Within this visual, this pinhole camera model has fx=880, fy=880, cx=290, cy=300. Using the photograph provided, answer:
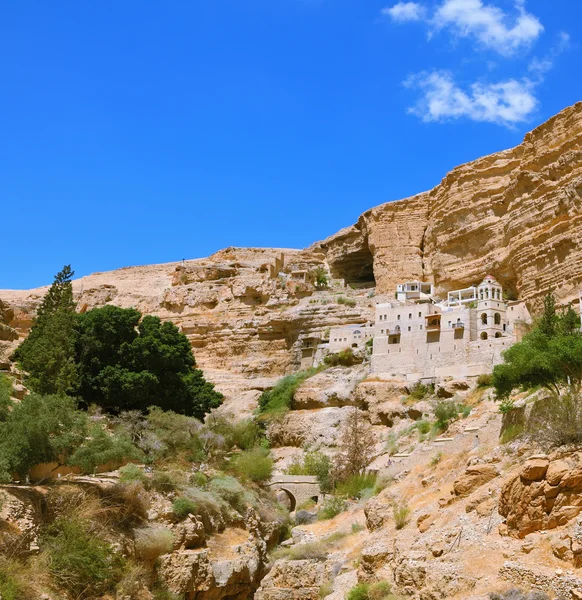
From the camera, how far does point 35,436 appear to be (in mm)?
24391

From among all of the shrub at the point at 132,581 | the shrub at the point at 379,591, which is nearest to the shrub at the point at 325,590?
the shrub at the point at 379,591

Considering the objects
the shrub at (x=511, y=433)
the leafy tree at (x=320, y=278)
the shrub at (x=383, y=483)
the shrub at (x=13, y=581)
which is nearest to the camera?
the shrub at (x=13, y=581)

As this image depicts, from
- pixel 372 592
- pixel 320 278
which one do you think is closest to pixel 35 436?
pixel 372 592

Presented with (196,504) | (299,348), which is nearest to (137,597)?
(196,504)

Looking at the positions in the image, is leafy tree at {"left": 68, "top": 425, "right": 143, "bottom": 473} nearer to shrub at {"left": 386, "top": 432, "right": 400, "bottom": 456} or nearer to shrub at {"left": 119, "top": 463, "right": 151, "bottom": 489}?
shrub at {"left": 119, "top": 463, "right": 151, "bottom": 489}

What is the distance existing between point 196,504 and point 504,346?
72.9 ft

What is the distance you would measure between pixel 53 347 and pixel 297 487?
45.6 feet

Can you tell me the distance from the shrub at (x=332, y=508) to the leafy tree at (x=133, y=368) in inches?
406

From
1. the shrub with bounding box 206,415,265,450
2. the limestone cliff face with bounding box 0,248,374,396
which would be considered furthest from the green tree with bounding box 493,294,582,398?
the limestone cliff face with bounding box 0,248,374,396

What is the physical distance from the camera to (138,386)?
4125 centimetres

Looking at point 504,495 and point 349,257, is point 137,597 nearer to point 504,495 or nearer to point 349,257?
point 504,495

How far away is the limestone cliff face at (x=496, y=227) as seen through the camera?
166 ft

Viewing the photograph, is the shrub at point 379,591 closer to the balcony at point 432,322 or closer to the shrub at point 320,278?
the balcony at point 432,322

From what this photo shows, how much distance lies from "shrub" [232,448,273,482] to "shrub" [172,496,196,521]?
965cm
